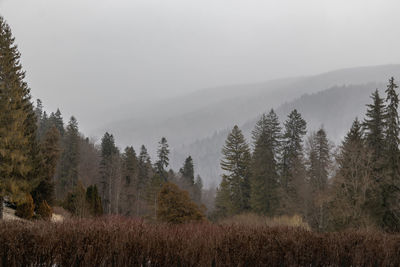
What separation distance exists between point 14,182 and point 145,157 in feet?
172

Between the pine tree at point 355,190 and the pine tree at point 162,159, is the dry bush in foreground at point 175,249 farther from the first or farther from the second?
the pine tree at point 162,159

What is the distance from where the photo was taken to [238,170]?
1937 inches

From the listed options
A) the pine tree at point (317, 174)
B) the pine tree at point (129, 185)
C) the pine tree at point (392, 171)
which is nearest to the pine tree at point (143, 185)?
the pine tree at point (129, 185)

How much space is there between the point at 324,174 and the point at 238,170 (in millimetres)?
13147

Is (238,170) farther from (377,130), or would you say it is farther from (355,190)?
(355,190)

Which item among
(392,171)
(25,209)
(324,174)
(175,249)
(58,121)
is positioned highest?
(58,121)

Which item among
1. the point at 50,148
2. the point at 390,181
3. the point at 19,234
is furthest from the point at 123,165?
the point at 19,234

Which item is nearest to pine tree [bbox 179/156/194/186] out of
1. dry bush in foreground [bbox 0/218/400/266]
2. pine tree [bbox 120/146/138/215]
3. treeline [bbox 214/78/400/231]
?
pine tree [bbox 120/146/138/215]

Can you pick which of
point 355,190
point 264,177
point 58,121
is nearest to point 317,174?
point 264,177

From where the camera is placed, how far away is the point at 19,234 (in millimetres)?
5168

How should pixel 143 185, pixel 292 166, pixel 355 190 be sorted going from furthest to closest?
1. pixel 143 185
2. pixel 292 166
3. pixel 355 190

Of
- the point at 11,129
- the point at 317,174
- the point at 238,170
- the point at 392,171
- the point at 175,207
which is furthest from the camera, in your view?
the point at 238,170

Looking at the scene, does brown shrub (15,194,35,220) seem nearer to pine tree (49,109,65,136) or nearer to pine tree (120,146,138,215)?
pine tree (120,146,138,215)

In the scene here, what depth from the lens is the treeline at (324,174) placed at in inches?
1059
